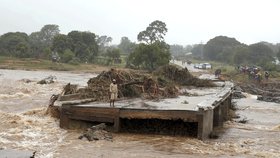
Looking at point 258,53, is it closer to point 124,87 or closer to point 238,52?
point 238,52

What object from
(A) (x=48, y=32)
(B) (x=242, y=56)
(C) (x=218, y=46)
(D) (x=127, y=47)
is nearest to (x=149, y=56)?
(B) (x=242, y=56)

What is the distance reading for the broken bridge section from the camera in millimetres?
15203

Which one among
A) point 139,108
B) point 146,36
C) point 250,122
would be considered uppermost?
point 146,36

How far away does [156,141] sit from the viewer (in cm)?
1494

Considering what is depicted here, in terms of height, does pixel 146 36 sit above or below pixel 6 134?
above

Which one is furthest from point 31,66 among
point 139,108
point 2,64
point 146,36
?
point 139,108

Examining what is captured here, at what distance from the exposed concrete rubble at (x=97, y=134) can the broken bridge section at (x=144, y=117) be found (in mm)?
508

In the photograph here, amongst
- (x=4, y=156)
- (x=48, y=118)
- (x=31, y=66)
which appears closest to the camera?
(x=4, y=156)

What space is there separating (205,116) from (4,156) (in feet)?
23.6

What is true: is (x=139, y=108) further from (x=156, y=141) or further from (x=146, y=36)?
(x=146, y=36)

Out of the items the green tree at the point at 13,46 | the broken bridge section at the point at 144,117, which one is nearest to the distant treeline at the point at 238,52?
the green tree at the point at 13,46

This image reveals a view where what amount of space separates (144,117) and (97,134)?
5.86 ft

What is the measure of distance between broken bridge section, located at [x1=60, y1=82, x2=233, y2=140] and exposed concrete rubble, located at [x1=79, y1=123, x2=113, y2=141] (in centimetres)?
51

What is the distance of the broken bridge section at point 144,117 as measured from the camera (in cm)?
1520
